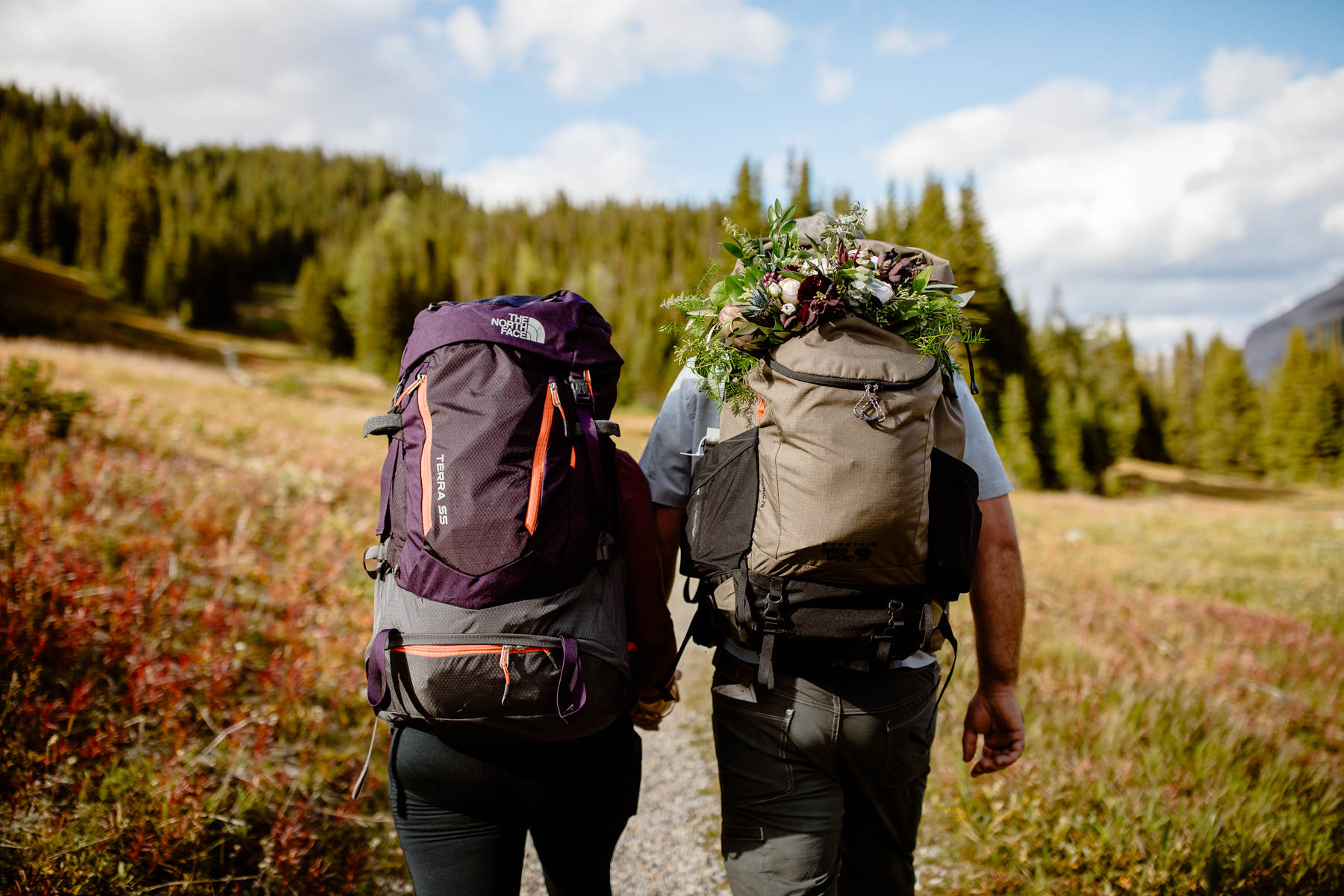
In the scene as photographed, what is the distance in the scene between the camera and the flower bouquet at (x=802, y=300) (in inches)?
76.0

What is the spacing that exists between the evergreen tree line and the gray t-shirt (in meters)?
10.7

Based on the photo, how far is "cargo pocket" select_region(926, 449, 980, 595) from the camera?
1873 mm

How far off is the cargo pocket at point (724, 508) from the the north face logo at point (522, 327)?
609 mm

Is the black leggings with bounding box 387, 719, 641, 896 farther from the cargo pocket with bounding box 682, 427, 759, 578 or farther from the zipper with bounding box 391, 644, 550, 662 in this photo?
the cargo pocket with bounding box 682, 427, 759, 578

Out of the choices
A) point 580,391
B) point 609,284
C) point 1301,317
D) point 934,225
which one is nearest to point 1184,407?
point 609,284

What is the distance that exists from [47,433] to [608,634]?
711cm

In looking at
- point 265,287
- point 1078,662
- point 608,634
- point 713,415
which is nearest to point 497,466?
point 608,634

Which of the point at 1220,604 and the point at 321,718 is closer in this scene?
the point at 321,718

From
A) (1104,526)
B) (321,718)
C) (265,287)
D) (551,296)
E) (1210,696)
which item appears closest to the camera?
(551,296)

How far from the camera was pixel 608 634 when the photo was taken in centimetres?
179

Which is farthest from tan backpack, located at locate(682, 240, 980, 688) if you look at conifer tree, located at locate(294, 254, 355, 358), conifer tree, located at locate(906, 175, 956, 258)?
conifer tree, located at locate(294, 254, 355, 358)

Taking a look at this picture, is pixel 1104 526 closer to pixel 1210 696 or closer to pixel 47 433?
pixel 1210 696

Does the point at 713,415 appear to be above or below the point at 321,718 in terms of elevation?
above

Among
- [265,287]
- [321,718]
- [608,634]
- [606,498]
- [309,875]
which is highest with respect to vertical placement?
[265,287]
